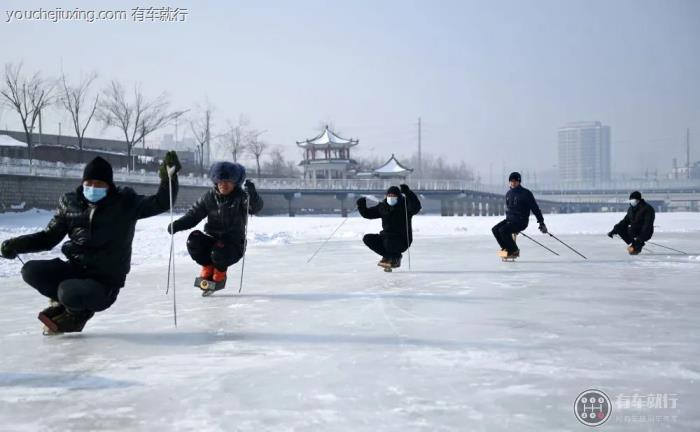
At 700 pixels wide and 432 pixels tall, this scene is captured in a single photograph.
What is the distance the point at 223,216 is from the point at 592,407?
433 cm

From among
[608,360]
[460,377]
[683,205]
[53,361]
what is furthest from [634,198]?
[683,205]

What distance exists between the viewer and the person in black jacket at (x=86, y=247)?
13.3 ft

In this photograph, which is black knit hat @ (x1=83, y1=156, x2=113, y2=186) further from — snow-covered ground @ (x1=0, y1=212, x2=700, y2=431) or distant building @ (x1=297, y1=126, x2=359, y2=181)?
distant building @ (x1=297, y1=126, x2=359, y2=181)

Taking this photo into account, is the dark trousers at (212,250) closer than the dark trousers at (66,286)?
No

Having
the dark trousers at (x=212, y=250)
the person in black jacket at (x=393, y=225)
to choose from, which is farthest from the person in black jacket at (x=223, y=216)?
the person in black jacket at (x=393, y=225)

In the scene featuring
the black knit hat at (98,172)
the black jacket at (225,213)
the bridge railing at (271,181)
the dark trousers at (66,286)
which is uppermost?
the bridge railing at (271,181)

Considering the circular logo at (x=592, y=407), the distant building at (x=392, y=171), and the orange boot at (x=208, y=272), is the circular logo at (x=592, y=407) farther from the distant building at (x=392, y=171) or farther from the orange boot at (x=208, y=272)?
the distant building at (x=392, y=171)

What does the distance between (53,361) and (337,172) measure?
182ft

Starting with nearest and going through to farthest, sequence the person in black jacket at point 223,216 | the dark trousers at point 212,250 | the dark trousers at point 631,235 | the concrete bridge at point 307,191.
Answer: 1. the dark trousers at point 212,250
2. the person in black jacket at point 223,216
3. the dark trousers at point 631,235
4. the concrete bridge at point 307,191

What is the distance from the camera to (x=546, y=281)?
7.25 meters

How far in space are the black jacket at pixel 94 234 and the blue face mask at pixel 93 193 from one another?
49 mm

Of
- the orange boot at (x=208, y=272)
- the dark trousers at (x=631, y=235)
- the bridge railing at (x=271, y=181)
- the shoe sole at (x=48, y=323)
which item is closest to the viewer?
the shoe sole at (x=48, y=323)

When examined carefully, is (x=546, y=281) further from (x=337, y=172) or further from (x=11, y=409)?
(x=337, y=172)

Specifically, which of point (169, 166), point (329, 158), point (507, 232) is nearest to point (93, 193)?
point (169, 166)
